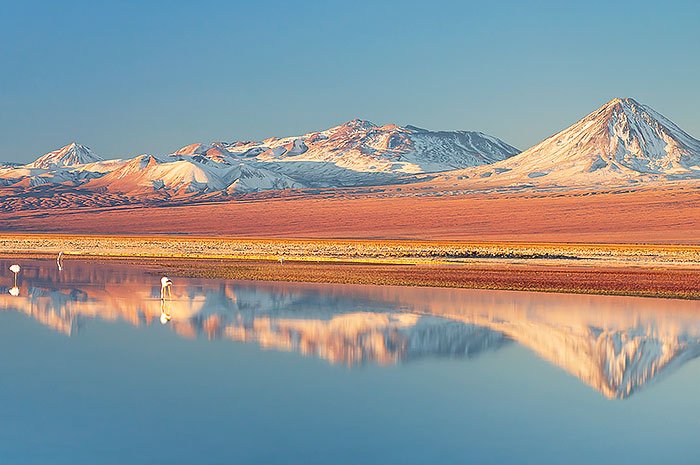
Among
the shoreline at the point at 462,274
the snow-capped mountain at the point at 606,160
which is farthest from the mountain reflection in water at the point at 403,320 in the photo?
the snow-capped mountain at the point at 606,160

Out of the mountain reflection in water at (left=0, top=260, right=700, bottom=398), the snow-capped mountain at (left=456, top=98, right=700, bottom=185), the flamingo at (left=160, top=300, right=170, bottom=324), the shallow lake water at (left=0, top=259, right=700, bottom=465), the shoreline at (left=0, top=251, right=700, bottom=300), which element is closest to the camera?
the shallow lake water at (left=0, top=259, right=700, bottom=465)

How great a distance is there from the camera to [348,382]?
44.0 feet

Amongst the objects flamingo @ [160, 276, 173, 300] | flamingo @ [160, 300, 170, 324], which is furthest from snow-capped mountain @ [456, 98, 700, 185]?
flamingo @ [160, 300, 170, 324]

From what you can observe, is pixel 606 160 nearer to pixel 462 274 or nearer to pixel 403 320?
pixel 462 274

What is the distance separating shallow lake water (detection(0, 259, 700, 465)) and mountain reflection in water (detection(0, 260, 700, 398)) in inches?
3.0

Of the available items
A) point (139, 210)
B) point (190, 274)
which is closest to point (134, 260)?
point (190, 274)

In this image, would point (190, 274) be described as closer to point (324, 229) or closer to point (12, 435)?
point (12, 435)

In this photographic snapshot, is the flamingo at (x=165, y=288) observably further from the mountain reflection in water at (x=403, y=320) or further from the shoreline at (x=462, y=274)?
the shoreline at (x=462, y=274)

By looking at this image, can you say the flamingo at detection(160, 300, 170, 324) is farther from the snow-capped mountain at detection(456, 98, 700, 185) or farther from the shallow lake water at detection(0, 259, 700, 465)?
the snow-capped mountain at detection(456, 98, 700, 185)

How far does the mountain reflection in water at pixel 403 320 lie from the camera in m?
15.9

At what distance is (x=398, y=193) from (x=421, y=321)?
125 meters

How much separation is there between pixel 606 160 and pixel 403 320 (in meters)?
167

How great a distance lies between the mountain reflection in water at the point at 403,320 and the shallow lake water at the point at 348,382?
0.08 meters

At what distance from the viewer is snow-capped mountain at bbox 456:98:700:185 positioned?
544 ft
